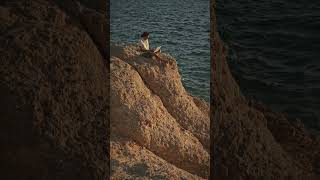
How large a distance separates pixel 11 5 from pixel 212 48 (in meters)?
2.08

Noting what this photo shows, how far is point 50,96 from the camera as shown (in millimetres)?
4824

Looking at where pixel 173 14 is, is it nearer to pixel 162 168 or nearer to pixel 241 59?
pixel 162 168

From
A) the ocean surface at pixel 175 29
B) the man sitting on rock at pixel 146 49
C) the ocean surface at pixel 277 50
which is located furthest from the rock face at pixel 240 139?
the ocean surface at pixel 277 50

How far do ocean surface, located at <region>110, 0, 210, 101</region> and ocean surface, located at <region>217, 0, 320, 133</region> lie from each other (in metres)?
2.12

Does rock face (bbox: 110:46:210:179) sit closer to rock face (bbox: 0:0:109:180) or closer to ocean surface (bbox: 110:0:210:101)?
ocean surface (bbox: 110:0:210:101)

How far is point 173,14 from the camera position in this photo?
6172 mm

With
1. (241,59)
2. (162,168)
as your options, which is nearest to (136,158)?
(162,168)

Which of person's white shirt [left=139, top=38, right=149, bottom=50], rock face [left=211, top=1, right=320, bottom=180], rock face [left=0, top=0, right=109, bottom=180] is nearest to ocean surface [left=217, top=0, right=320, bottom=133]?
rock face [left=211, top=1, right=320, bottom=180]

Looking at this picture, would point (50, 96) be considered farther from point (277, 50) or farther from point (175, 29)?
point (277, 50)

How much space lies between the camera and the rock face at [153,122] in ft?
17.6

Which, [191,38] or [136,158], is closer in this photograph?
[136,158]

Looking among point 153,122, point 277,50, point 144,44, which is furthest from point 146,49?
point 277,50

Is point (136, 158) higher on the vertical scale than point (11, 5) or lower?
lower

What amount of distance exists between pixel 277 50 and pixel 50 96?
240 inches
